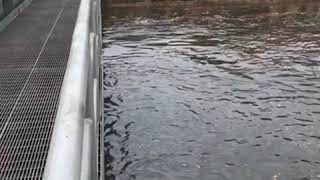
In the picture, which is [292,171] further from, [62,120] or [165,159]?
[62,120]

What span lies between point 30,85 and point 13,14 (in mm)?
5317

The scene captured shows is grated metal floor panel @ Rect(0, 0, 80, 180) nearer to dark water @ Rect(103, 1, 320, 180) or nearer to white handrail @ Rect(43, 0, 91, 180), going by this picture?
dark water @ Rect(103, 1, 320, 180)

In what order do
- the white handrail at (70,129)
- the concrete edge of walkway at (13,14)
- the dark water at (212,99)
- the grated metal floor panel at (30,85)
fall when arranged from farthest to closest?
the concrete edge of walkway at (13,14), the dark water at (212,99), the grated metal floor panel at (30,85), the white handrail at (70,129)

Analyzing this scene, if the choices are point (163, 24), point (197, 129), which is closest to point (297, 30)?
point (163, 24)

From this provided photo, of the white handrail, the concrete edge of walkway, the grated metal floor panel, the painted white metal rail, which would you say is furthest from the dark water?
the white handrail

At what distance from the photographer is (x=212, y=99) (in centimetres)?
938

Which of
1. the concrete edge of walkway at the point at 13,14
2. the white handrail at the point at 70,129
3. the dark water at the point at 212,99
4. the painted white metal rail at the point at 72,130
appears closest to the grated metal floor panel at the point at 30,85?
the concrete edge of walkway at the point at 13,14

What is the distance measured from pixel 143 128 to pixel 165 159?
1257 millimetres

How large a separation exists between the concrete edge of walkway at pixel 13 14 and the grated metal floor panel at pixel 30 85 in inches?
4.5

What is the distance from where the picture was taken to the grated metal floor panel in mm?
4691

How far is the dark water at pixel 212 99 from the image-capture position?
269 inches

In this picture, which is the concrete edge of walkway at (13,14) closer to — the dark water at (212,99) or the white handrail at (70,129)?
the dark water at (212,99)

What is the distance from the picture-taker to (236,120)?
832 centimetres

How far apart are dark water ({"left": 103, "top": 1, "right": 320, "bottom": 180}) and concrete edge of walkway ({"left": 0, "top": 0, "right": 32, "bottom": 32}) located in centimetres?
261
